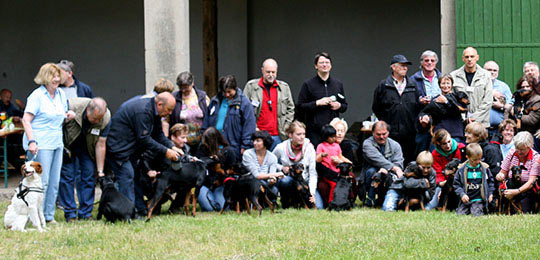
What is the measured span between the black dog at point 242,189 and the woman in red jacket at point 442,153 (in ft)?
6.27

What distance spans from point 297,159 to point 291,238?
7.70 feet

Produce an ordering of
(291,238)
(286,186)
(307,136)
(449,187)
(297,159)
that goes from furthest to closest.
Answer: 1. (307,136)
2. (297,159)
3. (286,186)
4. (449,187)
5. (291,238)

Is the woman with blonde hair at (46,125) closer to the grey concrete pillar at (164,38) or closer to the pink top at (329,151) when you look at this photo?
the grey concrete pillar at (164,38)

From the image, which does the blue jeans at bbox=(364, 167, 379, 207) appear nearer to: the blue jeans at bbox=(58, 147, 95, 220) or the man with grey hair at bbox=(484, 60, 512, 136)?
the man with grey hair at bbox=(484, 60, 512, 136)

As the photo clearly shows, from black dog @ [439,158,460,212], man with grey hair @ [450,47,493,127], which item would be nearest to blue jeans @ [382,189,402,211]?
black dog @ [439,158,460,212]

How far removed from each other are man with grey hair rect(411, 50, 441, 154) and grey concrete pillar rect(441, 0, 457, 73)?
27.8 inches

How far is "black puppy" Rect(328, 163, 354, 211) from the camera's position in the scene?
834 cm

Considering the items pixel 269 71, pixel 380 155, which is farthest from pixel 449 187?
pixel 269 71

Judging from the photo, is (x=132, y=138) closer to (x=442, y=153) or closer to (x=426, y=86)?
(x=442, y=153)

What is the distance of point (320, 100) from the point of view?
9.20 meters

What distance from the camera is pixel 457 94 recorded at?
28.4 ft

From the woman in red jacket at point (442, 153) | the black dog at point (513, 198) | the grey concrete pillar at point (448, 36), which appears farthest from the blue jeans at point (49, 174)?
the grey concrete pillar at point (448, 36)

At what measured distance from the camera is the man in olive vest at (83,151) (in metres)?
7.73

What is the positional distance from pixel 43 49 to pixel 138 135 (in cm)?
970
